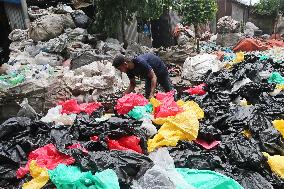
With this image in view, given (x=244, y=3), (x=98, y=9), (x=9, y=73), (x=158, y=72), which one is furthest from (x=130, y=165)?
(x=244, y=3)

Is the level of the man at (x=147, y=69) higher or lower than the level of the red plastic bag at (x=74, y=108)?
higher

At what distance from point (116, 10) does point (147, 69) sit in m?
6.01

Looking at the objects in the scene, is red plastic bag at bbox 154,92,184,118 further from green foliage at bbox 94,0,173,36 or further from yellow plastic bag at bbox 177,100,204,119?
green foliage at bbox 94,0,173,36

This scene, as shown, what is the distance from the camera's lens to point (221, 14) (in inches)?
818

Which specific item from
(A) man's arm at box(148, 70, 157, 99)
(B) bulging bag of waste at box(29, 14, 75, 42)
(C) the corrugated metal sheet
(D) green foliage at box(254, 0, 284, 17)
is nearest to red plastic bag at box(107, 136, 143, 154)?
(A) man's arm at box(148, 70, 157, 99)

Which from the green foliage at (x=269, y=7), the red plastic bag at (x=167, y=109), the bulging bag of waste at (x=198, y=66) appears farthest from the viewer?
the green foliage at (x=269, y=7)

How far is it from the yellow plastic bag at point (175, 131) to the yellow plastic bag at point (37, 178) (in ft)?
3.33

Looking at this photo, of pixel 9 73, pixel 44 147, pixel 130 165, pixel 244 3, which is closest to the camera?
pixel 130 165

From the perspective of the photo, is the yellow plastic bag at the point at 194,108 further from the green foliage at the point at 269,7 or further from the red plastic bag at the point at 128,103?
the green foliage at the point at 269,7

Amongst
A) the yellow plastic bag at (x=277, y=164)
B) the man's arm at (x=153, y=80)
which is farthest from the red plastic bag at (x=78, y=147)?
the man's arm at (x=153, y=80)

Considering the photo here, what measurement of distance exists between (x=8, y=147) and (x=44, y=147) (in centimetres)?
42

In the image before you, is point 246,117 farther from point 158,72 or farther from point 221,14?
point 221,14

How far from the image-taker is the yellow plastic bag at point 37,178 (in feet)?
9.66

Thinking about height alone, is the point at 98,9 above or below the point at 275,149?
above
